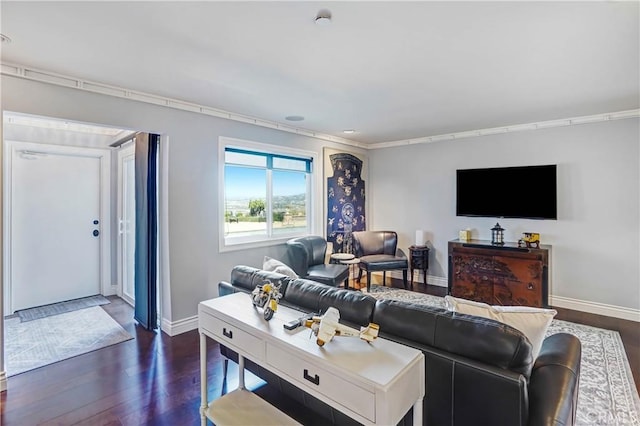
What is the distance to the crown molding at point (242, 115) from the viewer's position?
99.3 inches

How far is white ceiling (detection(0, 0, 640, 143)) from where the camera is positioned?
1763 millimetres

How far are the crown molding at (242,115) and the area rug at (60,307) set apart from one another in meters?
2.86

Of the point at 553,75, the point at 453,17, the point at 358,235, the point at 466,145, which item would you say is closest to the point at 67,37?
the point at 453,17

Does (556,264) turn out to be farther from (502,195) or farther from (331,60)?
(331,60)

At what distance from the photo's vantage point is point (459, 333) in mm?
1395

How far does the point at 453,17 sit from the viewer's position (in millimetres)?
1815

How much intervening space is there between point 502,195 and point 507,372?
3.85 m

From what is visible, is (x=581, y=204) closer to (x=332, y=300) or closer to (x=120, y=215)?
(x=332, y=300)

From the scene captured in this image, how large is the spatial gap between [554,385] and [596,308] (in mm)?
3699

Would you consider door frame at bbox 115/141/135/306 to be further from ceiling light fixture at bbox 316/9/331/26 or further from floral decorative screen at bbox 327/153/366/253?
ceiling light fixture at bbox 316/9/331/26

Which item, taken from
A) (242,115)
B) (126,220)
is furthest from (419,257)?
(126,220)

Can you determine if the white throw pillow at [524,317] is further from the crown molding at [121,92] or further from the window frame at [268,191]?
the crown molding at [121,92]

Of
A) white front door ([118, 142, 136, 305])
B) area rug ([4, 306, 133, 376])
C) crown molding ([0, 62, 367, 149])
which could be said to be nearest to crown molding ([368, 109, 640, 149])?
crown molding ([0, 62, 367, 149])

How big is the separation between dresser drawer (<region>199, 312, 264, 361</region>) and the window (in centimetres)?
189
